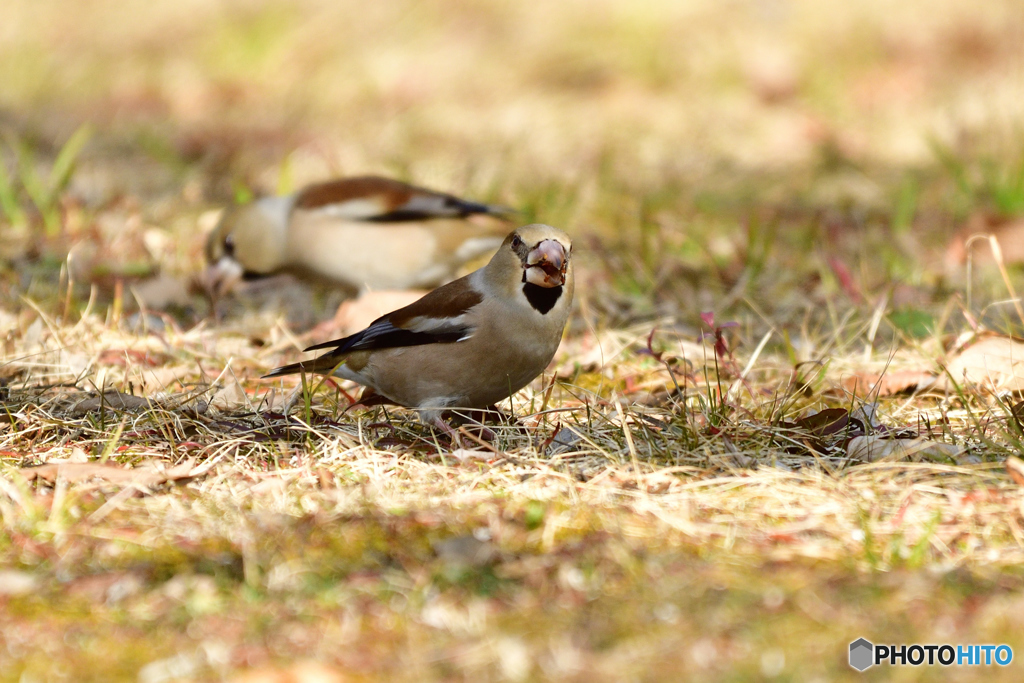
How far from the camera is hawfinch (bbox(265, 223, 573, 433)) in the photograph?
324cm

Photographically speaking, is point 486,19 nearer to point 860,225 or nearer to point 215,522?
point 860,225

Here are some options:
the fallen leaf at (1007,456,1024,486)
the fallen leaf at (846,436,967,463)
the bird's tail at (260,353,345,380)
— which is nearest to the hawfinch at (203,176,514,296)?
the bird's tail at (260,353,345,380)

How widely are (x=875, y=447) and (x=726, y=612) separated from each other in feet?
3.35

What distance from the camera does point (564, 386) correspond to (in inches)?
136

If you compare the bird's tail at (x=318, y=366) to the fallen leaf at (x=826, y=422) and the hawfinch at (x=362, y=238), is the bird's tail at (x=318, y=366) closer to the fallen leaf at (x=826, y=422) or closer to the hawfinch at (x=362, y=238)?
the fallen leaf at (x=826, y=422)

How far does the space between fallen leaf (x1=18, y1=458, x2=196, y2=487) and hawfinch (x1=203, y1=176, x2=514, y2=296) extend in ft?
8.90

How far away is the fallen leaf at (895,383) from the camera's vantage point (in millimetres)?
3676

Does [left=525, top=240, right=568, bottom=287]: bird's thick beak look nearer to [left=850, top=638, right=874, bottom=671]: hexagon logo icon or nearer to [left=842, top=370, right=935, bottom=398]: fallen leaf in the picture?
[left=842, top=370, right=935, bottom=398]: fallen leaf

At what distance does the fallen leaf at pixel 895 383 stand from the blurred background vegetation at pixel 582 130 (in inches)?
26.7

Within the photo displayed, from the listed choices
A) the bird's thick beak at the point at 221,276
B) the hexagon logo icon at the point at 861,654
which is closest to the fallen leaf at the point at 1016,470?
the hexagon logo icon at the point at 861,654

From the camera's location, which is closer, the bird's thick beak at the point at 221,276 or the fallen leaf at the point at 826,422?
the fallen leaf at the point at 826,422

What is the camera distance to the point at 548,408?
3566 millimetres

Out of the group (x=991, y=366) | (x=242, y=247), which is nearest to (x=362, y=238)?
(x=242, y=247)

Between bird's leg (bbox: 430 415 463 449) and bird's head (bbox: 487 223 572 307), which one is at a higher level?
bird's head (bbox: 487 223 572 307)
